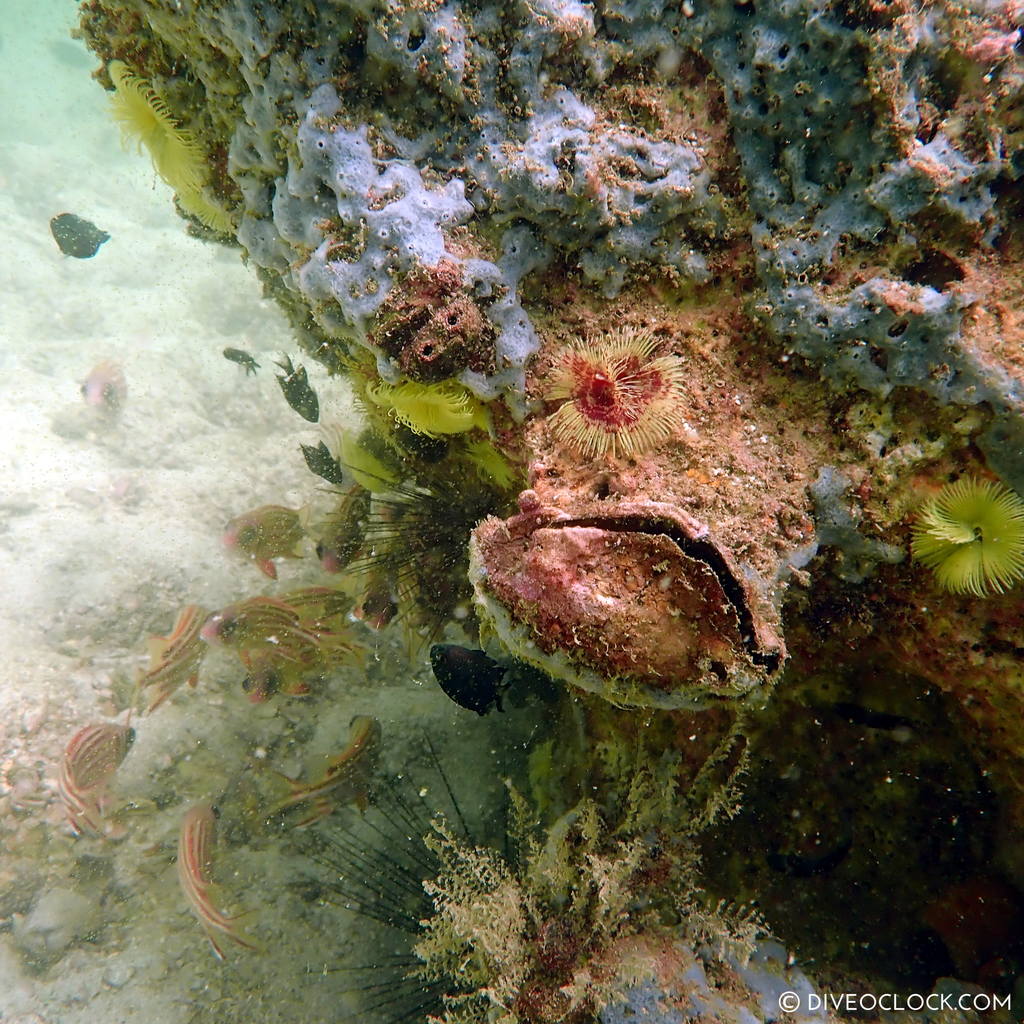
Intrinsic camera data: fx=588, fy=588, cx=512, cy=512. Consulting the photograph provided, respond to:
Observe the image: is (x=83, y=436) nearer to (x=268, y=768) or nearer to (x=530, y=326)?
(x=268, y=768)

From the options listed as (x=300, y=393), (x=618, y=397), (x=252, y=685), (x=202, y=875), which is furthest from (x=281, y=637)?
(x=618, y=397)

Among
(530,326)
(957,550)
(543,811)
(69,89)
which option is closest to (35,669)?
(543,811)

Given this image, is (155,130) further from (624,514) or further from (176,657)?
(176,657)

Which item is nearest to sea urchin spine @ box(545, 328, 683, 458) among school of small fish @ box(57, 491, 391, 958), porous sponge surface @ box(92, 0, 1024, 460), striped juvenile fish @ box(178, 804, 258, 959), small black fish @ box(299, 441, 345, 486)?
porous sponge surface @ box(92, 0, 1024, 460)

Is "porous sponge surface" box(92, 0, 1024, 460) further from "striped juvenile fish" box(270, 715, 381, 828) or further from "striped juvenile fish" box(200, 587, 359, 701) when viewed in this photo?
"striped juvenile fish" box(270, 715, 381, 828)

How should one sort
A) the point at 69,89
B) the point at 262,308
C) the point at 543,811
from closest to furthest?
the point at 543,811 → the point at 262,308 → the point at 69,89

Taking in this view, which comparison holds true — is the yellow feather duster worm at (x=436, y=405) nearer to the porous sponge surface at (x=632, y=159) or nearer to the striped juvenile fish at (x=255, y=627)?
the porous sponge surface at (x=632, y=159)
